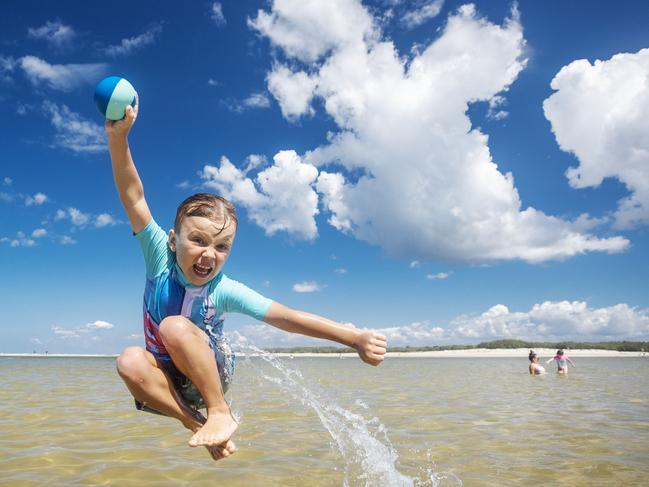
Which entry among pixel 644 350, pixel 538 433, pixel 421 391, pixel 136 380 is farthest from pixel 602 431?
pixel 644 350

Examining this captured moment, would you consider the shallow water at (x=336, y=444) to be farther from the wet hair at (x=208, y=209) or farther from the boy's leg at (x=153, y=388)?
the wet hair at (x=208, y=209)

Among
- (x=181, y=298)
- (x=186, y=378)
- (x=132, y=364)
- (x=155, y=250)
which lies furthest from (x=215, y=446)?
(x=155, y=250)

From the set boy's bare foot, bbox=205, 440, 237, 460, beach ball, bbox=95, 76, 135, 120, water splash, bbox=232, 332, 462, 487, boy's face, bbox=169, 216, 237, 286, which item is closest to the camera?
boy's bare foot, bbox=205, 440, 237, 460

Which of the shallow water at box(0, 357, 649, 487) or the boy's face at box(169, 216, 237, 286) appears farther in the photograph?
the shallow water at box(0, 357, 649, 487)

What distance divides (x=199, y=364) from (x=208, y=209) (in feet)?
3.94

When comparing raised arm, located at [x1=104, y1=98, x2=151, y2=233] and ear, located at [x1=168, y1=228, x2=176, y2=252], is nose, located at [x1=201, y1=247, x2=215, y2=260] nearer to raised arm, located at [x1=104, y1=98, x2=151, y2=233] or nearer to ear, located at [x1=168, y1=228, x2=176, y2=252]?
ear, located at [x1=168, y1=228, x2=176, y2=252]

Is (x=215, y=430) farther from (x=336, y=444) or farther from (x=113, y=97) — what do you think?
(x=336, y=444)

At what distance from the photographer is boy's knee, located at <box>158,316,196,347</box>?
139 inches

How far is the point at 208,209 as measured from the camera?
13.0ft

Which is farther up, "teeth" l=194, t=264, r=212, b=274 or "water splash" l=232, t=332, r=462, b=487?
"teeth" l=194, t=264, r=212, b=274

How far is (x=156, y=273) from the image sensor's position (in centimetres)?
417

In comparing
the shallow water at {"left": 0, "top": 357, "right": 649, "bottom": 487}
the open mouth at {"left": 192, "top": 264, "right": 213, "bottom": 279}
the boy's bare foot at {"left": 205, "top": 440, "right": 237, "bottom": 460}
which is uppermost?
the open mouth at {"left": 192, "top": 264, "right": 213, "bottom": 279}

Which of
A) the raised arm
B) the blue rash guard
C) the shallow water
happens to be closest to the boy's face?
the blue rash guard

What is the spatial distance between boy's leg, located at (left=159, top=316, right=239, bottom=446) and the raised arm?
1.01 meters
